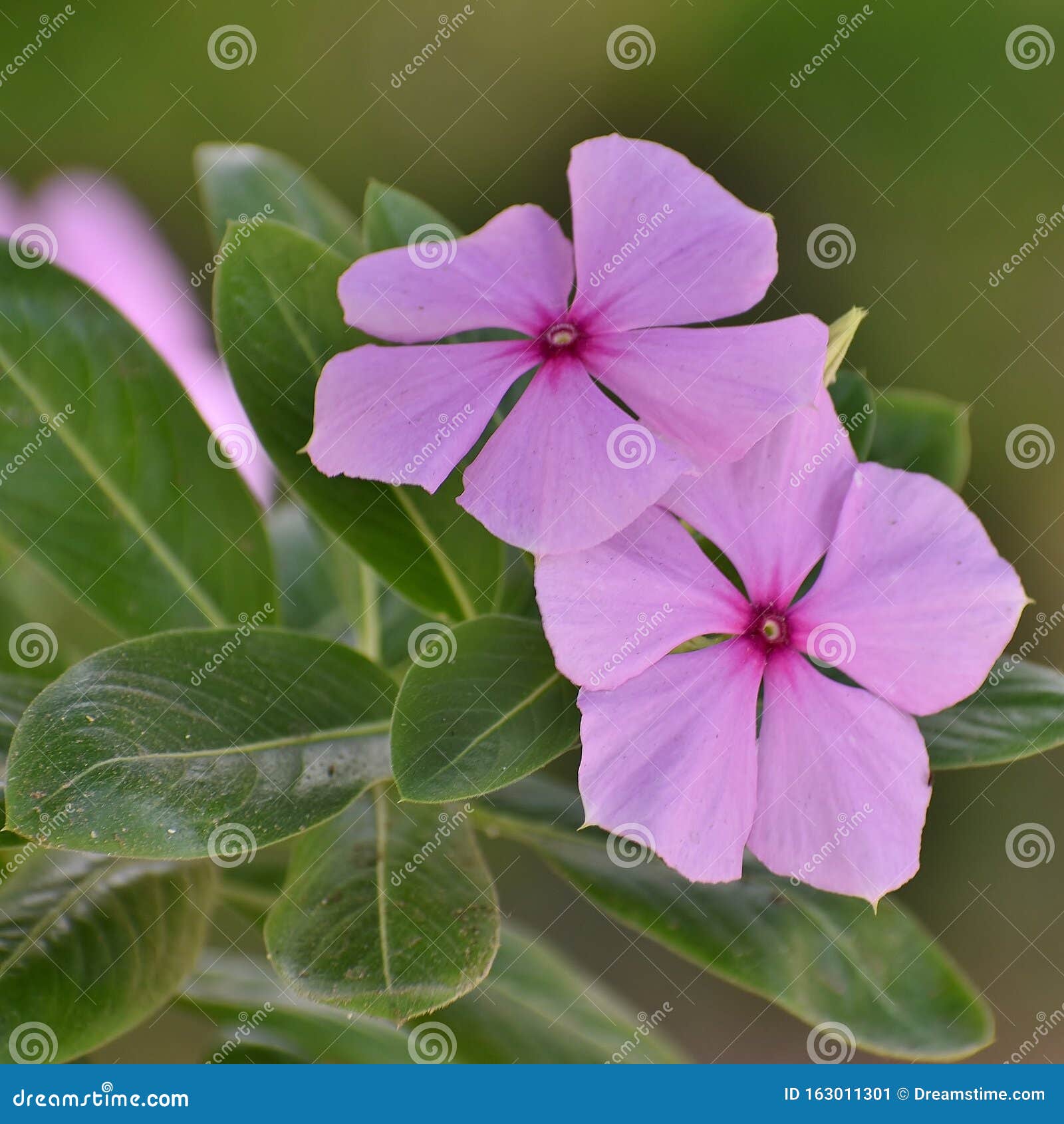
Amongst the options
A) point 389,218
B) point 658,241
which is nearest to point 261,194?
point 389,218

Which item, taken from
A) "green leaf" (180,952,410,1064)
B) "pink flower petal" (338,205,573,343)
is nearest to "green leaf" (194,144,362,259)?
"pink flower petal" (338,205,573,343)

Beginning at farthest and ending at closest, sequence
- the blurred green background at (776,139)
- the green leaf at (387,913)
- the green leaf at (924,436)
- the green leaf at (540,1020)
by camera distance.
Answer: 1. the blurred green background at (776,139)
2. the green leaf at (540,1020)
3. the green leaf at (924,436)
4. the green leaf at (387,913)

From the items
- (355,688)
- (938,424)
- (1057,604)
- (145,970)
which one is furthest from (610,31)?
(145,970)

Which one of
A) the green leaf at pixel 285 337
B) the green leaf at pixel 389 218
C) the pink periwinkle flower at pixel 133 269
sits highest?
the green leaf at pixel 389 218

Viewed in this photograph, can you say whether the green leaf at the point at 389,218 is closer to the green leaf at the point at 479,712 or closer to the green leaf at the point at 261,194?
the green leaf at the point at 261,194

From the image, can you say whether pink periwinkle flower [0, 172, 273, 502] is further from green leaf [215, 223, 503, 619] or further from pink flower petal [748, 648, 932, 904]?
pink flower petal [748, 648, 932, 904]

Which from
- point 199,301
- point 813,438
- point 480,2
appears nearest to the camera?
point 813,438

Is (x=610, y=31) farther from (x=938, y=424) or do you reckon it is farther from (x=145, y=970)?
(x=145, y=970)

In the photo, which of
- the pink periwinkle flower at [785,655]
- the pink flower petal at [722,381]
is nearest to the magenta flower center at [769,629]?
the pink periwinkle flower at [785,655]
